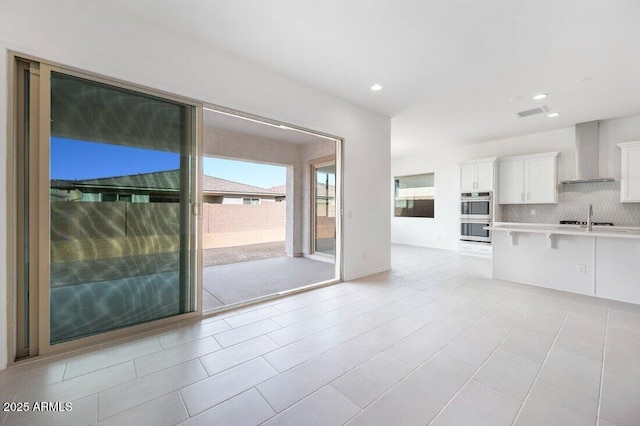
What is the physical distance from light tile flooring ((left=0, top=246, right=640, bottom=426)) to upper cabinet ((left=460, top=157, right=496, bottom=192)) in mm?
3732

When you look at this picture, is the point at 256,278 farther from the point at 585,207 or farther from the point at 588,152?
the point at 588,152

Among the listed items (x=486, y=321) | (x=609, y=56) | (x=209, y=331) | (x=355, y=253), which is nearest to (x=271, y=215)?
(x=355, y=253)

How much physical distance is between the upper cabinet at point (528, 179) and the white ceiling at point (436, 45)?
59.8 inches

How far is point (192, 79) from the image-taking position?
8.64 feet

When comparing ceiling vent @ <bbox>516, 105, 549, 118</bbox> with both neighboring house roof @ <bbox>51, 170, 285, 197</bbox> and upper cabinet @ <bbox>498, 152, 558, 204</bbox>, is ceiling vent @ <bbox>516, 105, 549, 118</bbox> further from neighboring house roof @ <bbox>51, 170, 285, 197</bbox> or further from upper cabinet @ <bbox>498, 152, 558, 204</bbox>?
neighboring house roof @ <bbox>51, 170, 285, 197</bbox>

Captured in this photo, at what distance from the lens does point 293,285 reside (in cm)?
402

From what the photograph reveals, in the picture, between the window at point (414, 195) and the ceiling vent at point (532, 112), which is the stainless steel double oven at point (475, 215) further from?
the ceiling vent at point (532, 112)

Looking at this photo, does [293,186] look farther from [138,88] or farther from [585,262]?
[585,262]

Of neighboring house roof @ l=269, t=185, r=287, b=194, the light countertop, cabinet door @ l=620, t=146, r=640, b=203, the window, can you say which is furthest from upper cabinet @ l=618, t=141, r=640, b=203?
neighboring house roof @ l=269, t=185, r=287, b=194

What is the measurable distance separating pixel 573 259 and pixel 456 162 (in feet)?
12.5

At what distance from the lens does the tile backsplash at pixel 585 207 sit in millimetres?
4875

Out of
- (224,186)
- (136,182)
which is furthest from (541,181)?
(224,186)

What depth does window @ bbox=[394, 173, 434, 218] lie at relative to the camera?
7822mm

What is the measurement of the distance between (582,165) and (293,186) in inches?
241
